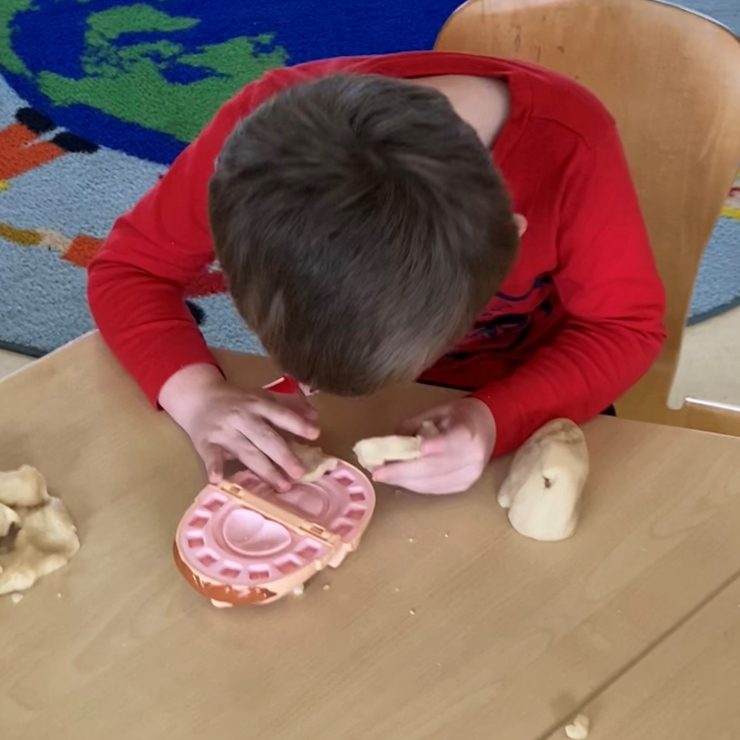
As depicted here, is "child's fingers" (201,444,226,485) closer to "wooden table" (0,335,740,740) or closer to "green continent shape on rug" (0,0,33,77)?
"wooden table" (0,335,740,740)

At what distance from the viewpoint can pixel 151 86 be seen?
2.15 meters

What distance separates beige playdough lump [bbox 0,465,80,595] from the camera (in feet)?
1.98

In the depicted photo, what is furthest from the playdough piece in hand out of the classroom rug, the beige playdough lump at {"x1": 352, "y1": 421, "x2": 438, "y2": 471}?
the classroom rug

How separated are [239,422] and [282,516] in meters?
0.09

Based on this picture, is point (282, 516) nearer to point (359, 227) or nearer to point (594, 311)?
point (359, 227)

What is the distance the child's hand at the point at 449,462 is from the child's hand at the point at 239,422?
0.07 meters

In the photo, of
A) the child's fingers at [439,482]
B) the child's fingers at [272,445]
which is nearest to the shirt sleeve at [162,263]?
the child's fingers at [272,445]

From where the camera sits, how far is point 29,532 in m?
0.63

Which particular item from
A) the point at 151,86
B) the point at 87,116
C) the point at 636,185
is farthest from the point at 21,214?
the point at 636,185

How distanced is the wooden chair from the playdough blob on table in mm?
420

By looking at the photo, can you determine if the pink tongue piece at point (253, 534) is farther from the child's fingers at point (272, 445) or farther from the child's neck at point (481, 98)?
the child's neck at point (481, 98)

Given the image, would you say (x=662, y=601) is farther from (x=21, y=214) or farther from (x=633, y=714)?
(x=21, y=214)

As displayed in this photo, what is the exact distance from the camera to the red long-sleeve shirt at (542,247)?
0.75 m

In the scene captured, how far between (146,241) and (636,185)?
454 millimetres
